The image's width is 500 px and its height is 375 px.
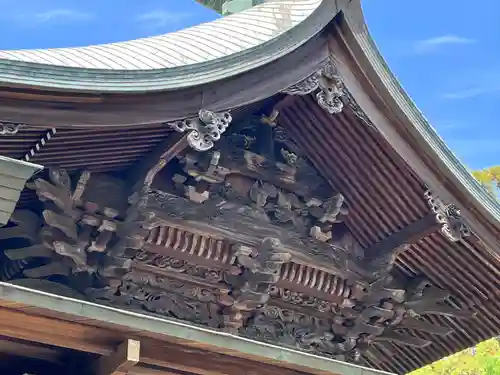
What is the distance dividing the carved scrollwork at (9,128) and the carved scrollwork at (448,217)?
3122 millimetres

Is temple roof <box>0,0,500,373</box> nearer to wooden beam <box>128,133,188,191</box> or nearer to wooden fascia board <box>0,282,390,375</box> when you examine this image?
wooden beam <box>128,133,188,191</box>

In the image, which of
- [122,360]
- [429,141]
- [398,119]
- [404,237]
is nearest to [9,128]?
[122,360]

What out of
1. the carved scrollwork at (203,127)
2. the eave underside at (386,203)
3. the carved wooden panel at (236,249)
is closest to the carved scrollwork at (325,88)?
the eave underside at (386,203)

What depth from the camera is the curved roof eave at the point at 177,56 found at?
15.4 feet

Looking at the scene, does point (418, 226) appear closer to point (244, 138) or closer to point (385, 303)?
point (385, 303)

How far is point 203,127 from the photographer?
17.5 ft

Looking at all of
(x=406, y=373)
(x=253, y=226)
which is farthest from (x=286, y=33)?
(x=406, y=373)

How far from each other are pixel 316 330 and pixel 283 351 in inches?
82.1

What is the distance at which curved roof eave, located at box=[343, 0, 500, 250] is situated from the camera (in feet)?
20.0

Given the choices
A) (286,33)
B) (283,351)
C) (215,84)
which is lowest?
(283,351)

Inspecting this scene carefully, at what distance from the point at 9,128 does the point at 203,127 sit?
128 cm

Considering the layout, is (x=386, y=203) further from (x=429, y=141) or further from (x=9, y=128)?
(x=9, y=128)

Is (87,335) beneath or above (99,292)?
beneath

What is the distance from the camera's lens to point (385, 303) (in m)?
6.73
